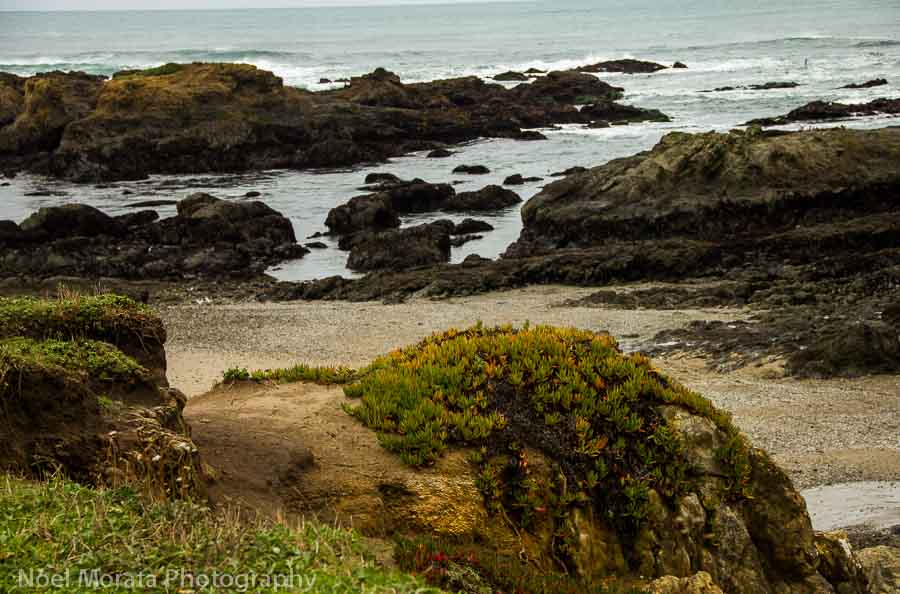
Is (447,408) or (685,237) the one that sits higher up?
(447,408)

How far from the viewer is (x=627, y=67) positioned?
288 feet

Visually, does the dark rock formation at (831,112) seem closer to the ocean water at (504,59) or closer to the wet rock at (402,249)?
the ocean water at (504,59)

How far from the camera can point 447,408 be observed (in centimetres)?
797

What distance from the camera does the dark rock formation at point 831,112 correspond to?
5022 cm

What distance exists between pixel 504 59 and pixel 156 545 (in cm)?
10256

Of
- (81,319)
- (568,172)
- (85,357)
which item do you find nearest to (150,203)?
(568,172)

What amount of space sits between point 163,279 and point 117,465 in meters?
21.9

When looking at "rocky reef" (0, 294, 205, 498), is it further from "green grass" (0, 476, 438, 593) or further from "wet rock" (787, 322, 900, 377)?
"wet rock" (787, 322, 900, 377)

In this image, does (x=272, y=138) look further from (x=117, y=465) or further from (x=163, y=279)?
(x=117, y=465)

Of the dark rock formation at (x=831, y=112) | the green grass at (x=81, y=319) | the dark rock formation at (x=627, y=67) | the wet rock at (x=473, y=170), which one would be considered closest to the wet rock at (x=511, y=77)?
the dark rock formation at (x=627, y=67)

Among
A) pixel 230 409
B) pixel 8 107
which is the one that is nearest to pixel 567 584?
pixel 230 409

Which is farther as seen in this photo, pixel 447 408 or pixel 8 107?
pixel 8 107

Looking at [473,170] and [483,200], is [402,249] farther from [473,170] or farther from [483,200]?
[473,170]

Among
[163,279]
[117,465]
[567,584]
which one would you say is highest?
[117,465]
